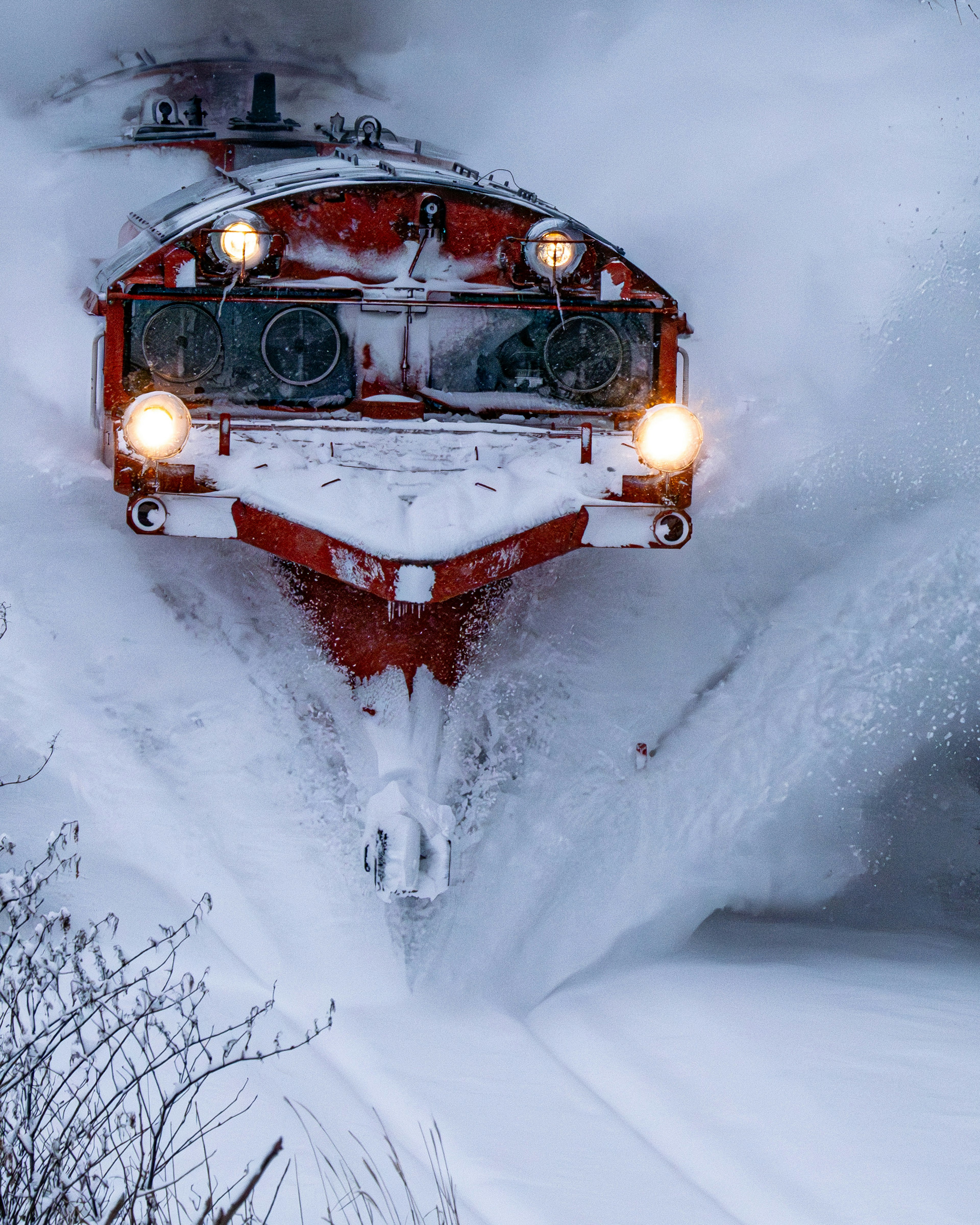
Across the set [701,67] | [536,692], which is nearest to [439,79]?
[701,67]

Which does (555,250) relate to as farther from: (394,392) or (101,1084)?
(101,1084)

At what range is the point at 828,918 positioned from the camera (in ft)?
15.3

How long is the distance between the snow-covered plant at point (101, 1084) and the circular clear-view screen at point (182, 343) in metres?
1.89

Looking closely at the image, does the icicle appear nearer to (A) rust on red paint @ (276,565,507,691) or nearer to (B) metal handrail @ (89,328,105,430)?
(B) metal handrail @ (89,328,105,430)

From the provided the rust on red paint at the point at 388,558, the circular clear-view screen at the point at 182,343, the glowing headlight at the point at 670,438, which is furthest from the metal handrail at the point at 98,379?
the glowing headlight at the point at 670,438

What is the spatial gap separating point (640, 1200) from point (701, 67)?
848cm

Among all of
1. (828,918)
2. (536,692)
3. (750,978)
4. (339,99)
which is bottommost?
(750,978)

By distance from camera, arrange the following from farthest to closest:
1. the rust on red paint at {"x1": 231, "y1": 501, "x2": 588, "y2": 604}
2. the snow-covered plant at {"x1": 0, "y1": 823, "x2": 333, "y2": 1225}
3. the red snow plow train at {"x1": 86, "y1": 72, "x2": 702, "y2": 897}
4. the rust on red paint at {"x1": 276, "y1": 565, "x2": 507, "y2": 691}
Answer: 1. the rust on red paint at {"x1": 276, "y1": 565, "x2": 507, "y2": 691}
2. the red snow plow train at {"x1": 86, "y1": 72, "x2": 702, "y2": 897}
3. the rust on red paint at {"x1": 231, "y1": 501, "x2": 588, "y2": 604}
4. the snow-covered plant at {"x1": 0, "y1": 823, "x2": 333, "y2": 1225}

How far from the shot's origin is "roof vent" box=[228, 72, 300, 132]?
684 centimetres

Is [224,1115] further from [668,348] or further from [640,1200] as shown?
[668,348]

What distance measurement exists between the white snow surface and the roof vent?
756mm

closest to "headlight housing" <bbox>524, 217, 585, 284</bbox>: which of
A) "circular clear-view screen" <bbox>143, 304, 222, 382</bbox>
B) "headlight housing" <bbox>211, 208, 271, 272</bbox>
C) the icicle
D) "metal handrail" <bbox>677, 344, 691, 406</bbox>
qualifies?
"metal handrail" <bbox>677, 344, 691, 406</bbox>

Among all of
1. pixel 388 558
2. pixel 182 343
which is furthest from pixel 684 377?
pixel 182 343

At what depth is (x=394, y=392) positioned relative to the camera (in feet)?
14.3
